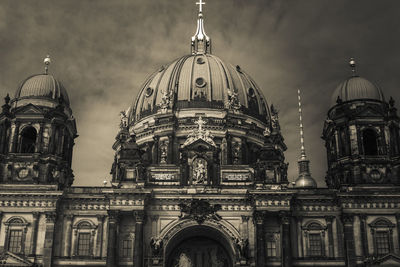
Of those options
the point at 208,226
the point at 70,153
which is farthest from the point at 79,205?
the point at 208,226

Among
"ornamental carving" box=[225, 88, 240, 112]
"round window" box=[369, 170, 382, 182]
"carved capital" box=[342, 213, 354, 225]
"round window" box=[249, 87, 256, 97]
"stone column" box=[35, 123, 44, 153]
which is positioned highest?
"round window" box=[249, 87, 256, 97]

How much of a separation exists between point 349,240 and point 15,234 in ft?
94.3

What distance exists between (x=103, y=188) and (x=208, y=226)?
10070 mm

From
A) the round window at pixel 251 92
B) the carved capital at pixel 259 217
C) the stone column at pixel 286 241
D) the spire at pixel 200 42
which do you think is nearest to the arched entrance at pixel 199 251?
the carved capital at pixel 259 217

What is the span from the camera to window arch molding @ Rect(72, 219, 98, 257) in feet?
163

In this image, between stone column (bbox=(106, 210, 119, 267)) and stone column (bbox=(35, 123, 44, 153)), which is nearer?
stone column (bbox=(106, 210, 119, 267))

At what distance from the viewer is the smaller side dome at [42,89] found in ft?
178

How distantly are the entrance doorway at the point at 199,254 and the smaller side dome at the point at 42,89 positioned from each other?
707 inches

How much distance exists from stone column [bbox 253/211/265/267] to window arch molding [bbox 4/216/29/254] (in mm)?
19799

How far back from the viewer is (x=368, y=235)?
163ft

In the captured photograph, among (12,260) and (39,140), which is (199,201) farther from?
(12,260)

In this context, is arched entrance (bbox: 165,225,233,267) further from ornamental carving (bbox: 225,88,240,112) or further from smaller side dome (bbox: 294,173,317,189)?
smaller side dome (bbox: 294,173,317,189)

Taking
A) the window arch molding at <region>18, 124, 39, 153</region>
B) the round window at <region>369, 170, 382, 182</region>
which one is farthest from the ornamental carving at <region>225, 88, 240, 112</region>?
the window arch molding at <region>18, 124, 39, 153</region>

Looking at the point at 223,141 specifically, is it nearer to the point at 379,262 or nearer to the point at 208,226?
the point at 208,226
